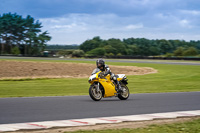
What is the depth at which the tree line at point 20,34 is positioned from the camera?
88.7 m

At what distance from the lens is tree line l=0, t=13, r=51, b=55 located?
291 ft

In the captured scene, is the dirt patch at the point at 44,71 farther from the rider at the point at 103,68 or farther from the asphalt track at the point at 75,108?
the asphalt track at the point at 75,108

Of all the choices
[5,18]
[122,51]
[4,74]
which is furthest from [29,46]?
[4,74]

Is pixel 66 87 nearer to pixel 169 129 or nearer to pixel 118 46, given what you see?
pixel 169 129

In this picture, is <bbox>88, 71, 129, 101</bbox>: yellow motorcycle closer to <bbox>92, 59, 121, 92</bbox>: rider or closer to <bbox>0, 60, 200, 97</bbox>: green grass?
<bbox>92, 59, 121, 92</bbox>: rider

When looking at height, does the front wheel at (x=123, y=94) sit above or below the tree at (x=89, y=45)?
below

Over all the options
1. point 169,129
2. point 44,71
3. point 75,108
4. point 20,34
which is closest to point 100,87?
point 75,108

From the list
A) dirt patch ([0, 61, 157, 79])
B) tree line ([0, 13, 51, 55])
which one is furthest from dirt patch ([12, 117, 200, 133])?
tree line ([0, 13, 51, 55])

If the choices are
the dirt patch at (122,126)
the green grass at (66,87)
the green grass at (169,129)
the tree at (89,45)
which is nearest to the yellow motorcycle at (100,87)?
the green grass at (66,87)

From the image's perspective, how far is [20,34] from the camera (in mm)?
91125

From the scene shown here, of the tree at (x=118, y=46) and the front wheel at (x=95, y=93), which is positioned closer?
the front wheel at (x=95, y=93)

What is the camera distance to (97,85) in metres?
10.0

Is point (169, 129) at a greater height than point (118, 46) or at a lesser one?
lesser

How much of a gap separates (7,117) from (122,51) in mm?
103312
